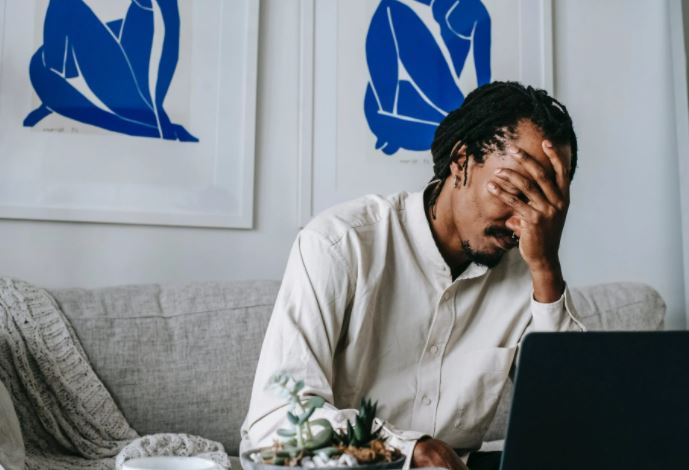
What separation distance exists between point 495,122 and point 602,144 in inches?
51.7

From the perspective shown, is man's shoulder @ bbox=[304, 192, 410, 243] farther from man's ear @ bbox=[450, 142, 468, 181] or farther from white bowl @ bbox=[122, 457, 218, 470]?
white bowl @ bbox=[122, 457, 218, 470]

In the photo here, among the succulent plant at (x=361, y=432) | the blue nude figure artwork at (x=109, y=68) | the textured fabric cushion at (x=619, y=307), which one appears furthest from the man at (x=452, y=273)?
the blue nude figure artwork at (x=109, y=68)

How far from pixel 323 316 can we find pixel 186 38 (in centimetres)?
123

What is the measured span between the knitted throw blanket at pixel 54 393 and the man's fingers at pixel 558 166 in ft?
2.84

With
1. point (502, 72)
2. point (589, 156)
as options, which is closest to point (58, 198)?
point (502, 72)

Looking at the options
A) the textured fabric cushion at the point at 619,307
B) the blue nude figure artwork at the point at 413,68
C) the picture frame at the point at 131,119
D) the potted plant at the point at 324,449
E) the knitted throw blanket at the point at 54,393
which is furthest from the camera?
the blue nude figure artwork at the point at 413,68

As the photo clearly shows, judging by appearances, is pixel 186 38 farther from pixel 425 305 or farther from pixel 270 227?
pixel 425 305

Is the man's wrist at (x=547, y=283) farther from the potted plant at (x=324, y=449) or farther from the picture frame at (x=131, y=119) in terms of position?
the picture frame at (x=131, y=119)

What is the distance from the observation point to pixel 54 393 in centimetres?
171

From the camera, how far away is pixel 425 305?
1.48 meters

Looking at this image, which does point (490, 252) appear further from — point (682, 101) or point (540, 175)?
point (682, 101)

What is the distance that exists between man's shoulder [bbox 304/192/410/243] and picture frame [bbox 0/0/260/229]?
31.3 inches

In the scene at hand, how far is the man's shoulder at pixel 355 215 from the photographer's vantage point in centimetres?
142

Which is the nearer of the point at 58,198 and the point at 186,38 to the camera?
the point at 58,198
